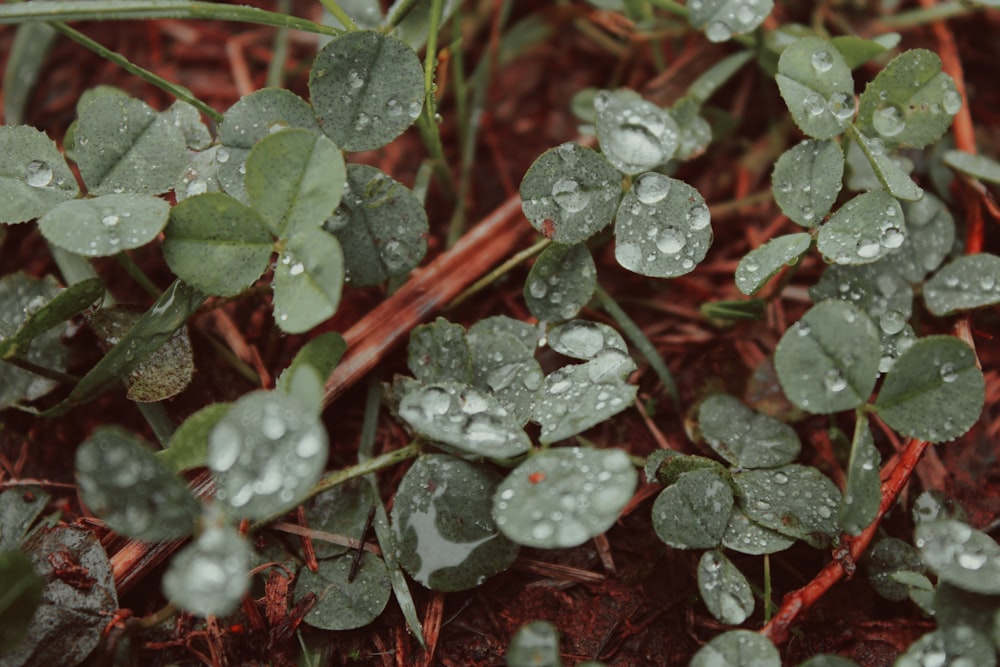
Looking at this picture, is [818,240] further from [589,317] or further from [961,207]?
[961,207]

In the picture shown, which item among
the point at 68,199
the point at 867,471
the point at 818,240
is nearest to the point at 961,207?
the point at 818,240

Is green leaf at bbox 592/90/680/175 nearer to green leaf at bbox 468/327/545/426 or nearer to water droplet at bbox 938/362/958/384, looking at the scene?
green leaf at bbox 468/327/545/426

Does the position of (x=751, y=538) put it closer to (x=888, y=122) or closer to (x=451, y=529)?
(x=451, y=529)

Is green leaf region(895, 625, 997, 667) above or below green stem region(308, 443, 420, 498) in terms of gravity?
below

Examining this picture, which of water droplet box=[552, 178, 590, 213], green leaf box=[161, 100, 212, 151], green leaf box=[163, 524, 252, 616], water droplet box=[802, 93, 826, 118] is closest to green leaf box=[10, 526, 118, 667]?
green leaf box=[163, 524, 252, 616]

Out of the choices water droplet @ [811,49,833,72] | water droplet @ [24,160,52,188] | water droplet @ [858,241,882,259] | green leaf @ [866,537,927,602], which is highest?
water droplet @ [24,160,52,188]

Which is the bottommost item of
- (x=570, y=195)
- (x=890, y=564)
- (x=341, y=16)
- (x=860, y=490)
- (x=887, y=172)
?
(x=890, y=564)

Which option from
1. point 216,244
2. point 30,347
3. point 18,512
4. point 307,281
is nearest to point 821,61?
point 307,281

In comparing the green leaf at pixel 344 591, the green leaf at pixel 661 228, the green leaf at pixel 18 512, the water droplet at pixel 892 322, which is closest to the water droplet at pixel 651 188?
the green leaf at pixel 661 228
